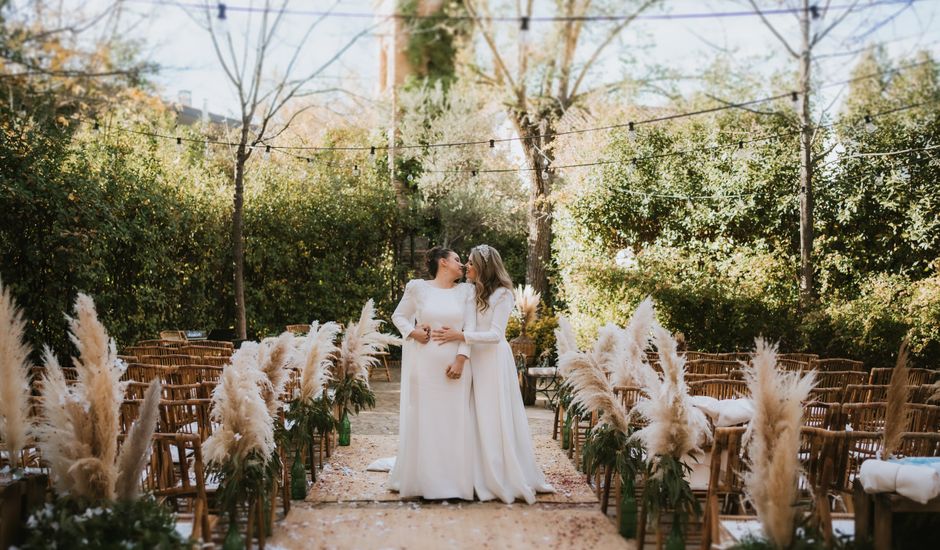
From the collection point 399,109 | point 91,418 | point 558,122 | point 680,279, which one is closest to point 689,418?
point 91,418

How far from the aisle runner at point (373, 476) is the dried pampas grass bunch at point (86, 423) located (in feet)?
7.76

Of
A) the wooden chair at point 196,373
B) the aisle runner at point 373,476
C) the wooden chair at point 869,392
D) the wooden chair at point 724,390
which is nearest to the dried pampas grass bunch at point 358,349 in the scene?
the aisle runner at point 373,476

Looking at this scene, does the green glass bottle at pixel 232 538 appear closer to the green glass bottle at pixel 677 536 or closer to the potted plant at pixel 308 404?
the potted plant at pixel 308 404

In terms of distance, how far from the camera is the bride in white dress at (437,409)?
534 centimetres

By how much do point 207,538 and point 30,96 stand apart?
4.99 m

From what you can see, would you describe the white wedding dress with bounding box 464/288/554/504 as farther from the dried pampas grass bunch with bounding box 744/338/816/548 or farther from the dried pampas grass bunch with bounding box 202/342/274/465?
the dried pampas grass bunch with bounding box 744/338/816/548

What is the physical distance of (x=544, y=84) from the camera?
14.8 metres

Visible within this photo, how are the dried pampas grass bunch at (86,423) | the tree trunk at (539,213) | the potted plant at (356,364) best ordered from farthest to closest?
the tree trunk at (539,213), the potted plant at (356,364), the dried pampas grass bunch at (86,423)

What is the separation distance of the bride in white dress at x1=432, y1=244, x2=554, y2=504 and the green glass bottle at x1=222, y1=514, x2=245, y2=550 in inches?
74.5

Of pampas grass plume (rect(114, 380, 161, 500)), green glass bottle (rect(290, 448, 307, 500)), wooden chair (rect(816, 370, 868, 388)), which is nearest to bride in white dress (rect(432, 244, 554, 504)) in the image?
green glass bottle (rect(290, 448, 307, 500))

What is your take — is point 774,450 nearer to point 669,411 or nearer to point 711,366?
point 669,411

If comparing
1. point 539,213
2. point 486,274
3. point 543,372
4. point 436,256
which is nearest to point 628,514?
point 486,274

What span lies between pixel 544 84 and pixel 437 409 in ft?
34.3

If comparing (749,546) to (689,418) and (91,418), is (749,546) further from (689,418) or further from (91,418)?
(91,418)
